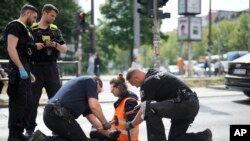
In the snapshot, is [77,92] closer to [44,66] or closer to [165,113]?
[165,113]

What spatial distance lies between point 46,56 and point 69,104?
1589 mm

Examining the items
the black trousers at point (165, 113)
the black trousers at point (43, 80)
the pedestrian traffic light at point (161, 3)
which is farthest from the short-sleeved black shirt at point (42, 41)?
the pedestrian traffic light at point (161, 3)

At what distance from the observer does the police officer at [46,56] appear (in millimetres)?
6789

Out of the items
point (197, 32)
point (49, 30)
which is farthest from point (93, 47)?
point (49, 30)

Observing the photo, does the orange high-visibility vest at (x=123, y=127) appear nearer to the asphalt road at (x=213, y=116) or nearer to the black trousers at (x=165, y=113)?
the black trousers at (x=165, y=113)

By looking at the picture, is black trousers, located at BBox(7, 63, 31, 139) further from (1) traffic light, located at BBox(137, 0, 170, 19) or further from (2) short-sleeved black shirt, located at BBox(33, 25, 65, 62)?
(1) traffic light, located at BBox(137, 0, 170, 19)

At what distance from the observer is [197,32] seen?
79.4ft

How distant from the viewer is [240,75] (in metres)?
12.2

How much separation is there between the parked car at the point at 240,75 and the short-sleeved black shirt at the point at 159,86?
21.7 feet

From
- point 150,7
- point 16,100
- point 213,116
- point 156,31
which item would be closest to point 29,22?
point 16,100

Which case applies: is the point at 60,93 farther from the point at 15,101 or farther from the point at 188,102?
the point at 188,102

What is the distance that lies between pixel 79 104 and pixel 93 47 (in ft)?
91.2

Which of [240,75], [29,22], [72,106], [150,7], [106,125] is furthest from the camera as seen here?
[240,75]

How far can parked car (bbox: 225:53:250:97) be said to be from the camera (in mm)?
11938
